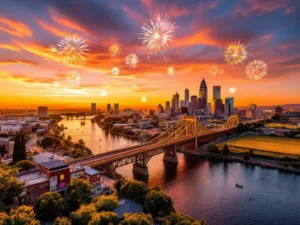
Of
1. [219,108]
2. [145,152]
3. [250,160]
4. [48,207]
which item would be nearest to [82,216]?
[48,207]

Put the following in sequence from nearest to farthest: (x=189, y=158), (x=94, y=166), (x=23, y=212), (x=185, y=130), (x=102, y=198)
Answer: (x=23, y=212)
(x=102, y=198)
(x=94, y=166)
(x=189, y=158)
(x=185, y=130)

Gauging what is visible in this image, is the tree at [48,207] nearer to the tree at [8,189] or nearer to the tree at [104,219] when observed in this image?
the tree at [8,189]

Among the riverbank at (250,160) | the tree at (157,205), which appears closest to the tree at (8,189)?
the tree at (157,205)

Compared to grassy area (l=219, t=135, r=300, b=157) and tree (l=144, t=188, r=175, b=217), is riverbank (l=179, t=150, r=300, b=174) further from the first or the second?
tree (l=144, t=188, r=175, b=217)

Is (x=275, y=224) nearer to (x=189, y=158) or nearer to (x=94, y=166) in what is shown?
(x=94, y=166)

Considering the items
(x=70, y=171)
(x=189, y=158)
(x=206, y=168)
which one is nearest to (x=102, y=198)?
(x=70, y=171)

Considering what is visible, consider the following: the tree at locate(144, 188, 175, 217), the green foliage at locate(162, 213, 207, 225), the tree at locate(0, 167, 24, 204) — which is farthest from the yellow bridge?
the green foliage at locate(162, 213, 207, 225)

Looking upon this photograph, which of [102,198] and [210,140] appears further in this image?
[210,140]
